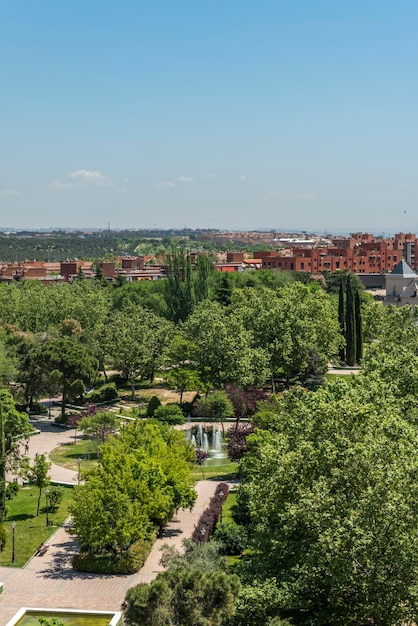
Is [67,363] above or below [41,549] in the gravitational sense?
above

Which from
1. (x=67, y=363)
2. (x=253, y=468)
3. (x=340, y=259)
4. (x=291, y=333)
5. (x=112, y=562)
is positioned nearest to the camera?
(x=112, y=562)

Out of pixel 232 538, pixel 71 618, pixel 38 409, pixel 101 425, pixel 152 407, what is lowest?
pixel 71 618

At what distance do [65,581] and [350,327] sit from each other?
38.5 meters

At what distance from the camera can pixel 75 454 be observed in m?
35.5

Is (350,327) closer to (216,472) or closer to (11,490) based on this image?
(216,472)

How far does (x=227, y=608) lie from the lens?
14.0 m

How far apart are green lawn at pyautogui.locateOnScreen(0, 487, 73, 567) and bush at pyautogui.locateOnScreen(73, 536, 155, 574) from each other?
1.98m

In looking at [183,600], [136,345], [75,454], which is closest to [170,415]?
[75,454]

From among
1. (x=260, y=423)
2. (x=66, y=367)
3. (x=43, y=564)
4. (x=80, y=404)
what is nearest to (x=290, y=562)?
(x=43, y=564)

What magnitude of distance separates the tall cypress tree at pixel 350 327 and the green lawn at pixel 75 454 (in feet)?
85.3

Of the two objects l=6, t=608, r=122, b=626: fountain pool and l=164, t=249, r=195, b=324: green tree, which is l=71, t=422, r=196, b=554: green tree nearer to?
l=6, t=608, r=122, b=626: fountain pool

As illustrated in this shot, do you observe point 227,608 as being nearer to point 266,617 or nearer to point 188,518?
point 266,617

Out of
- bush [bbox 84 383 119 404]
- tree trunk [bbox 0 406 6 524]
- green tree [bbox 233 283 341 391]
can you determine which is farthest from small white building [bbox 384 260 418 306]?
tree trunk [bbox 0 406 6 524]

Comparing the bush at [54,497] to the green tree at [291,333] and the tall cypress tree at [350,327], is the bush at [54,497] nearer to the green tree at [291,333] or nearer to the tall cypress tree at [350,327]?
the green tree at [291,333]
